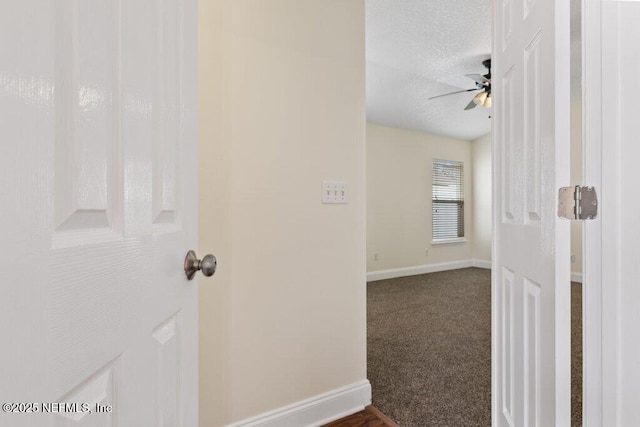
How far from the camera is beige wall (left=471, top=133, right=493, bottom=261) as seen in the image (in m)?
6.10

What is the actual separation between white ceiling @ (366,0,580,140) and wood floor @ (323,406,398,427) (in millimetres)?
2897

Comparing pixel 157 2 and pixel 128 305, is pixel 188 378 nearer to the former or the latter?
pixel 128 305

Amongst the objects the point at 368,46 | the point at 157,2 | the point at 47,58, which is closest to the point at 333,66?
the point at 157,2

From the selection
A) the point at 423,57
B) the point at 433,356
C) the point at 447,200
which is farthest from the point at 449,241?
the point at 433,356

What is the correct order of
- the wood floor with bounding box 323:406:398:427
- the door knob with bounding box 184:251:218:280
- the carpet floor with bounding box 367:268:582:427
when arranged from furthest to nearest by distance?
the carpet floor with bounding box 367:268:582:427, the wood floor with bounding box 323:406:398:427, the door knob with bounding box 184:251:218:280

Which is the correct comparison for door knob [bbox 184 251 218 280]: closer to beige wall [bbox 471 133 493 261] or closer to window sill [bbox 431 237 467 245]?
window sill [bbox 431 237 467 245]

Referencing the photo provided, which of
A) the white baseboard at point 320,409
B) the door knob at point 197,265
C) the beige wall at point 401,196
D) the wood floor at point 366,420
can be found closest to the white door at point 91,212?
the door knob at point 197,265

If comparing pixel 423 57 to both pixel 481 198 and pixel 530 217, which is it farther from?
pixel 481 198

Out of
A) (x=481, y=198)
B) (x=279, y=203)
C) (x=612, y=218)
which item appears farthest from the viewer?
(x=481, y=198)

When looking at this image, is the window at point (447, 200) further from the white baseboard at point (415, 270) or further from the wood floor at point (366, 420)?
the wood floor at point (366, 420)

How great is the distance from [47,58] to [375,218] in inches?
195

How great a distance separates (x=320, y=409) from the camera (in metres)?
1.54

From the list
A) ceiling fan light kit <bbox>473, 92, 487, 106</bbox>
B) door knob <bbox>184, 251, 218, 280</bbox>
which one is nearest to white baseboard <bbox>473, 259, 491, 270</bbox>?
ceiling fan light kit <bbox>473, 92, 487, 106</bbox>

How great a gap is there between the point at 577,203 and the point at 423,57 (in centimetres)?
329
